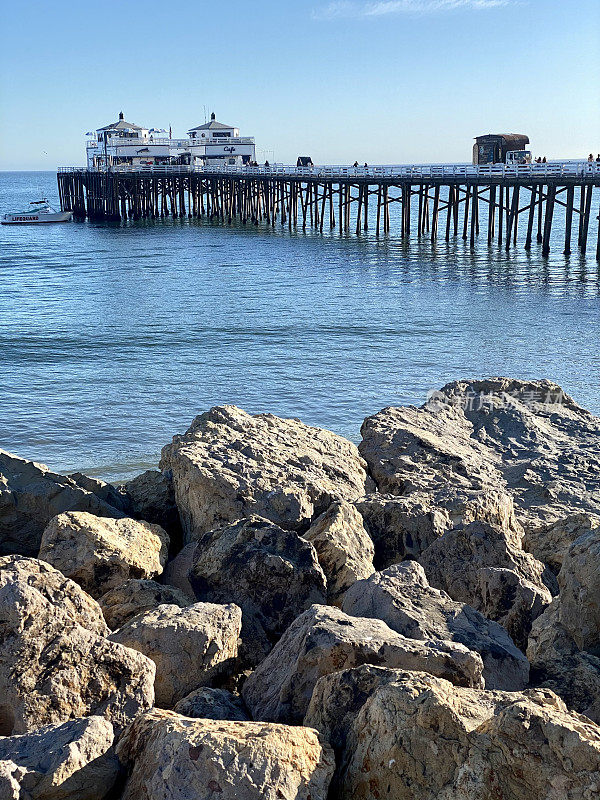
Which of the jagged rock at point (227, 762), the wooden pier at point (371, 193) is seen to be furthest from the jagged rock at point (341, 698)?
the wooden pier at point (371, 193)

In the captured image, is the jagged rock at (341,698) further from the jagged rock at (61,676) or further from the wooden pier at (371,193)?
the wooden pier at (371,193)

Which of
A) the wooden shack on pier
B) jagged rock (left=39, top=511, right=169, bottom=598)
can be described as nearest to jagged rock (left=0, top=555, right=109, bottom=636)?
jagged rock (left=39, top=511, right=169, bottom=598)

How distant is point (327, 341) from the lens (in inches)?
875

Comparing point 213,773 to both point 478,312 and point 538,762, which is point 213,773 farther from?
point 478,312

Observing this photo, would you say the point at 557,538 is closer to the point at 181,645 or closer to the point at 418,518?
the point at 418,518

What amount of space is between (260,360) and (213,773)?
1719 cm

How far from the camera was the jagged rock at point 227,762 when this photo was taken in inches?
125

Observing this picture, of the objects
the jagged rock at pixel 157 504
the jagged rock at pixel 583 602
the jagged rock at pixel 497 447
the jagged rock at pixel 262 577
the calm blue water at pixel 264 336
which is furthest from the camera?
the calm blue water at pixel 264 336

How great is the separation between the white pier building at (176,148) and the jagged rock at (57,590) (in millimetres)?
65107

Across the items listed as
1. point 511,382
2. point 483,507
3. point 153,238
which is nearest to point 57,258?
point 153,238

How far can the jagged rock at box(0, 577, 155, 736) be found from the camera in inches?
159

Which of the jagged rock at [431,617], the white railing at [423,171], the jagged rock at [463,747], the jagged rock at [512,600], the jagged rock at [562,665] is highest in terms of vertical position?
the white railing at [423,171]

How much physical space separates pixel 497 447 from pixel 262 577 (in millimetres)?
4411

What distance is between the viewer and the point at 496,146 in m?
46.3
